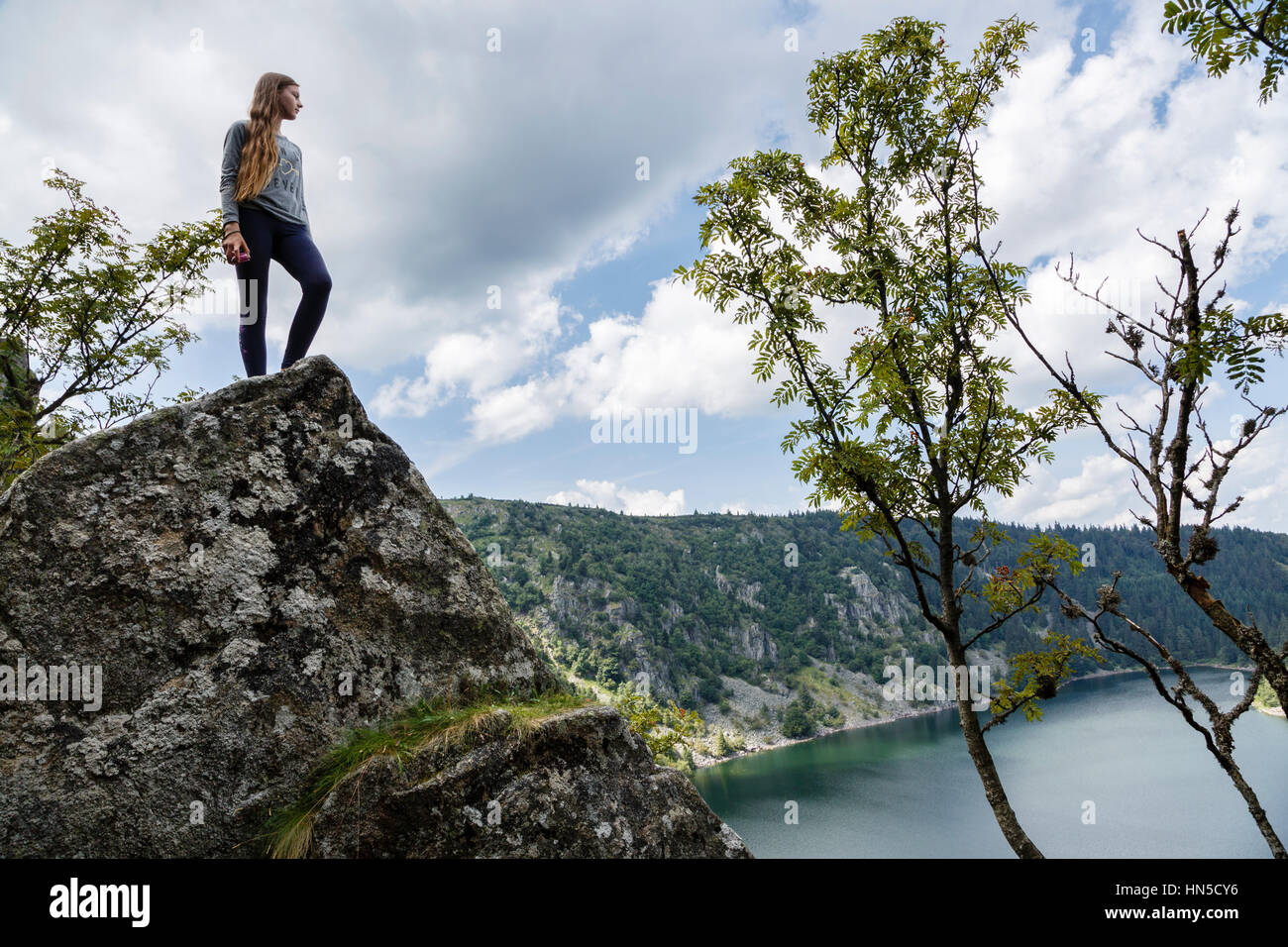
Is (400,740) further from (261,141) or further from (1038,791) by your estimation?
(1038,791)

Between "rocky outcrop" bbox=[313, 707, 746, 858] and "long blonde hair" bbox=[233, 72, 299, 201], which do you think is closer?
"rocky outcrop" bbox=[313, 707, 746, 858]

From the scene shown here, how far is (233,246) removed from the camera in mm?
5387

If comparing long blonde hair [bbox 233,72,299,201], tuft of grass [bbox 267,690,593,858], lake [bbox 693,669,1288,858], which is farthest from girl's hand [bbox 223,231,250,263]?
lake [bbox 693,669,1288,858]

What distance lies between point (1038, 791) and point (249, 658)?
100m

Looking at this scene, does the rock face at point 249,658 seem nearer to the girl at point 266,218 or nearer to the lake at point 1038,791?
the girl at point 266,218

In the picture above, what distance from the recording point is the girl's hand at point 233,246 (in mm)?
5395

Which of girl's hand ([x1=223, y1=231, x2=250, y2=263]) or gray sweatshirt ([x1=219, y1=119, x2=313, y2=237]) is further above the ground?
gray sweatshirt ([x1=219, y1=119, x2=313, y2=237])

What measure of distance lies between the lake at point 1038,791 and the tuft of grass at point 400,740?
5710 centimetres

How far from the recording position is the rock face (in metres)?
3.80

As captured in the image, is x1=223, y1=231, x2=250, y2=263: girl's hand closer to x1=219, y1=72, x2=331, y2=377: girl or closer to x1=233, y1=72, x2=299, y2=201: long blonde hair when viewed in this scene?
x1=219, y1=72, x2=331, y2=377: girl

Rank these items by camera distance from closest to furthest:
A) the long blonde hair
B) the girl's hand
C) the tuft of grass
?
the tuft of grass → the girl's hand → the long blonde hair
